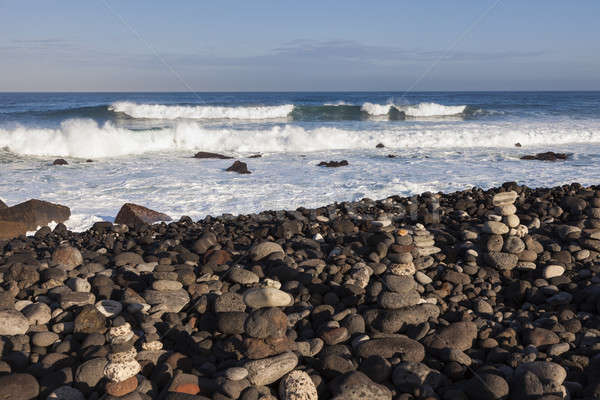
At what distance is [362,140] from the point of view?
17484 millimetres

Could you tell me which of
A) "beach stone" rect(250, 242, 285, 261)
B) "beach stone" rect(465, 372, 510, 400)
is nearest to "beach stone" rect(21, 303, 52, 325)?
"beach stone" rect(250, 242, 285, 261)

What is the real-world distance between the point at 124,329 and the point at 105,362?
374mm

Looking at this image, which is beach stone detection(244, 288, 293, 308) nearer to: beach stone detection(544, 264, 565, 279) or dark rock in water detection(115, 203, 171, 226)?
beach stone detection(544, 264, 565, 279)

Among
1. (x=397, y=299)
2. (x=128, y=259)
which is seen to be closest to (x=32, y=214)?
(x=128, y=259)

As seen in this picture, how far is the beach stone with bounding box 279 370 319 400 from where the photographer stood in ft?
7.59

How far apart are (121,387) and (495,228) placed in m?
3.37

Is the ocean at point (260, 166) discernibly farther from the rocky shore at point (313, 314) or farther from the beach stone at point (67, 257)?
the rocky shore at point (313, 314)

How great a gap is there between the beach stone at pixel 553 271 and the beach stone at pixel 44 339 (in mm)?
3395

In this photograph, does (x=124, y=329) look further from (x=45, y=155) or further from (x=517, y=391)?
(x=45, y=155)

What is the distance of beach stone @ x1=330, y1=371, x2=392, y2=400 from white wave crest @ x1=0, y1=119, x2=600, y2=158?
43.5 feet

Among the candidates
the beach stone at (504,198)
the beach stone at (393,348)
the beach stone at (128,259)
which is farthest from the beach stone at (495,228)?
the beach stone at (128,259)

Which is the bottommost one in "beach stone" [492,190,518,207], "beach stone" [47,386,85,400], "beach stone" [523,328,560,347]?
"beach stone" [523,328,560,347]

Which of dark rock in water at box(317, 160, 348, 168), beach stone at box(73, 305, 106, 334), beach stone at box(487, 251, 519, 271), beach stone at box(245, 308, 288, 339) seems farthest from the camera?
dark rock in water at box(317, 160, 348, 168)

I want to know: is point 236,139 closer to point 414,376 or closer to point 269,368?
point 269,368
